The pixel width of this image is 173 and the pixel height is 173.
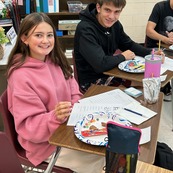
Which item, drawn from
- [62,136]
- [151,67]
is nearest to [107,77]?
[151,67]

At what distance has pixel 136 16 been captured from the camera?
4008mm

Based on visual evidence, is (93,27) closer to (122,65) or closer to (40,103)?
(122,65)

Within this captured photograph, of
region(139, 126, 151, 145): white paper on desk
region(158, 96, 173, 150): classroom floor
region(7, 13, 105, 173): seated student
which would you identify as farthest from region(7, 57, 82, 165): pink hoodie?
region(158, 96, 173, 150): classroom floor

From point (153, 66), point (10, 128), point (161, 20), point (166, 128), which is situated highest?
point (161, 20)

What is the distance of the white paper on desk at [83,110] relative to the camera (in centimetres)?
126

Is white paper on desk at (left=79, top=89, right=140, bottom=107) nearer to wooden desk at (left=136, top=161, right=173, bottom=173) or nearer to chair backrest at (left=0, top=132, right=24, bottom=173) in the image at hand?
wooden desk at (left=136, top=161, right=173, bottom=173)

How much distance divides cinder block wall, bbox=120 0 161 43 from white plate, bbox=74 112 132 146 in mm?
2968

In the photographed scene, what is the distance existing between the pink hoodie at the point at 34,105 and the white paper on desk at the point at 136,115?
316 mm

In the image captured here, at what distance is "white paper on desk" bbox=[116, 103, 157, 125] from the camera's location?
1250 mm

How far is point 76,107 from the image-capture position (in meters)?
1.36

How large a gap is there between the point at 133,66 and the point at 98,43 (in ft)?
1.17

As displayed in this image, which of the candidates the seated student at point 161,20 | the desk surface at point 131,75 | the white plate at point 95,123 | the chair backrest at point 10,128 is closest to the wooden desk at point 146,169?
the white plate at point 95,123

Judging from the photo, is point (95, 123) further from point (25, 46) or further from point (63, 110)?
point (25, 46)

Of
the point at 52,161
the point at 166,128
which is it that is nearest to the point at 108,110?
the point at 52,161
